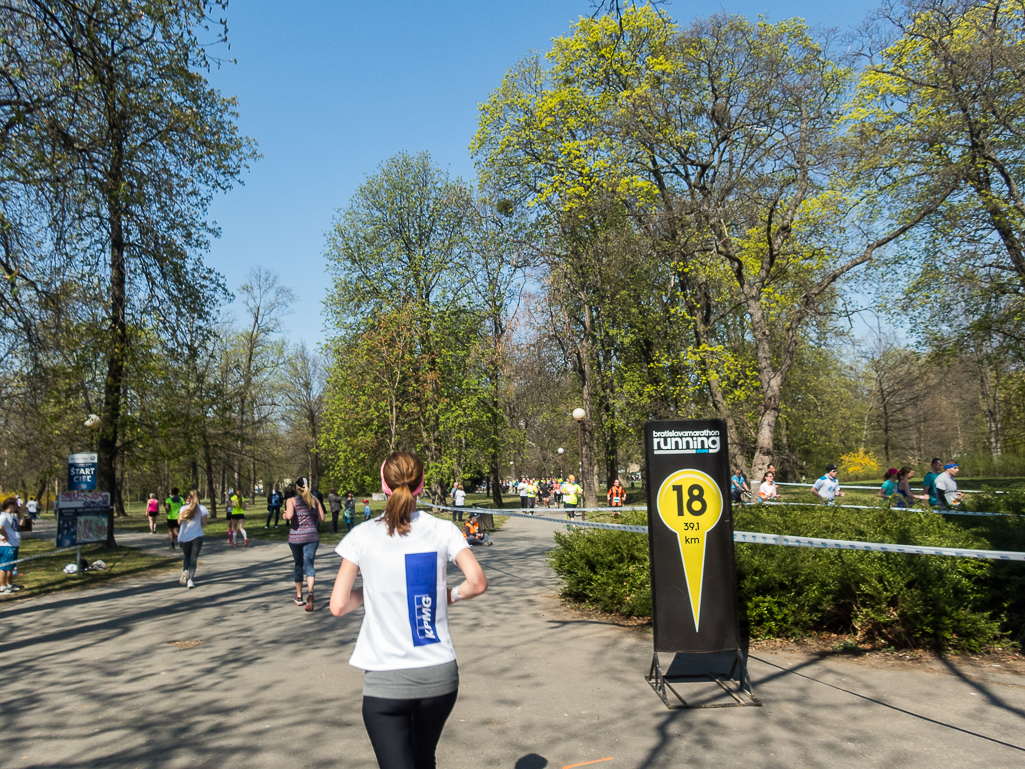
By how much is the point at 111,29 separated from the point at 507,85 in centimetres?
2020

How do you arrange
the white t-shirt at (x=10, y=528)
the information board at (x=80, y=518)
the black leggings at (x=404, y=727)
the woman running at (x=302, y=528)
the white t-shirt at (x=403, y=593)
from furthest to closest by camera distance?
1. the information board at (x=80, y=518)
2. the white t-shirt at (x=10, y=528)
3. the woman running at (x=302, y=528)
4. the white t-shirt at (x=403, y=593)
5. the black leggings at (x=404, y=727)

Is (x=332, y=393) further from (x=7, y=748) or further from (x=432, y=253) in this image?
(x=7, y=748)

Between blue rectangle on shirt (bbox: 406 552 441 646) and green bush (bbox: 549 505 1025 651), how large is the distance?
5.43 metres

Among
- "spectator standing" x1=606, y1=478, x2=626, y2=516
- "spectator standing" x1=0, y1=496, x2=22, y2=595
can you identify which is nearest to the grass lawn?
"spectator standing" x1=0, y1=496, x2=22, y2=595

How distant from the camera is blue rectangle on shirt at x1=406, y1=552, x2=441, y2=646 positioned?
2963 millimetres

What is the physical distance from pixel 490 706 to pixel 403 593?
327 cm

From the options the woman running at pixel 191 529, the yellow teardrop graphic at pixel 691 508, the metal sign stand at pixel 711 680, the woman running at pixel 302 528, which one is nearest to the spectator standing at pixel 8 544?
the woman running at pixel 191 529

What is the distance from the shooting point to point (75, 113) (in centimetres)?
1125

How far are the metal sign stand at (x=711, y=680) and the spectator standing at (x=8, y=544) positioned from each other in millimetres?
11897

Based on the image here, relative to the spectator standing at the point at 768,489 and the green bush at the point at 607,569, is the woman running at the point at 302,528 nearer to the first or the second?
the green bush at the point at 607,569

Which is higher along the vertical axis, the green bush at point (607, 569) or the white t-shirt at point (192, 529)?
the white t-shirt at point (192, 529)

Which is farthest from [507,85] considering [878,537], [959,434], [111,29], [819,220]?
[959,434]

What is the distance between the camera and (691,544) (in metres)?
6.18

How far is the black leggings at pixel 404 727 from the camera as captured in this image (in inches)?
111
